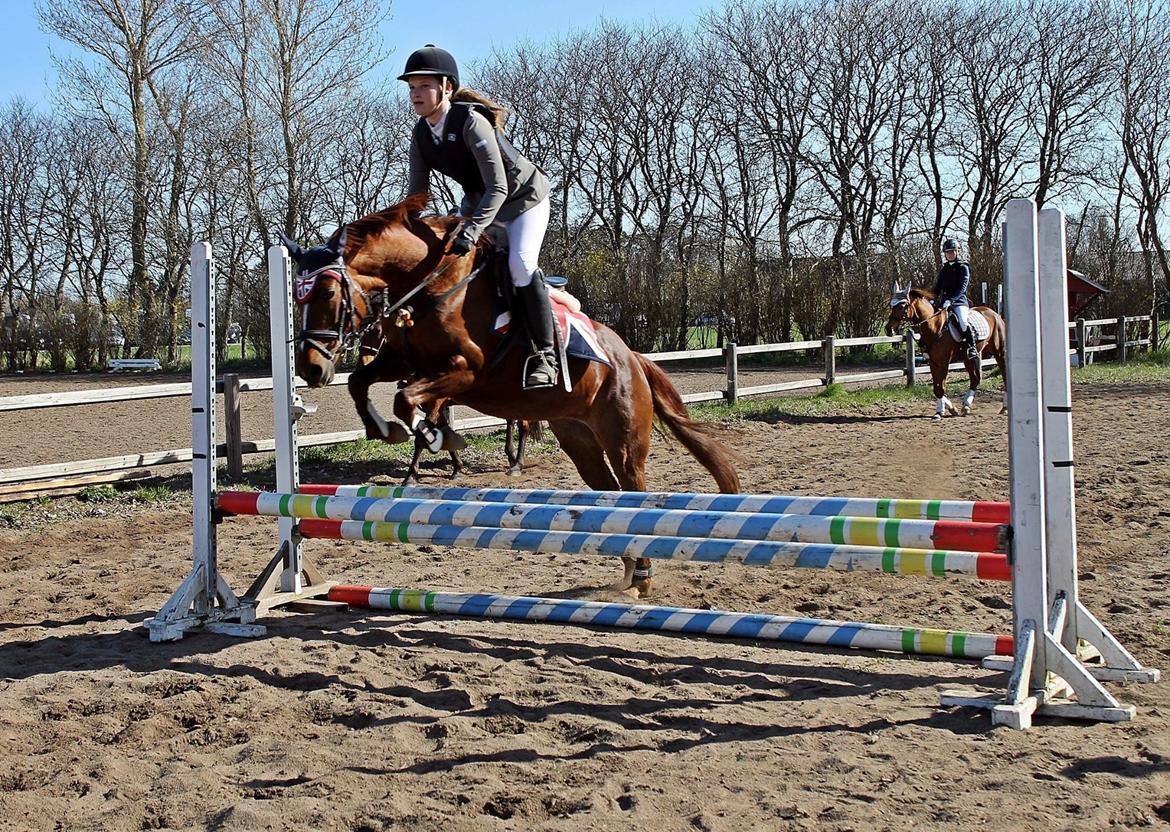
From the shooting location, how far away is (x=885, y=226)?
30.2m

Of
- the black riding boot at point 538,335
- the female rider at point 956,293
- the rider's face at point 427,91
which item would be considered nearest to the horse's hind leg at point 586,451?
the black riding boot at point 538,335

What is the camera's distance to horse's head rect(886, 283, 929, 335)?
14539 mm

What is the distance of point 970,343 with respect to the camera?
15.5 m

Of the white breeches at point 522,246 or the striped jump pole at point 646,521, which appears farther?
the white breeches at point 522,246

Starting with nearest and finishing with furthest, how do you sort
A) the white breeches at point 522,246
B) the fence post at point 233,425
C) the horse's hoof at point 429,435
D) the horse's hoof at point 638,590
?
the horse's hoof at point 429,435
the white breeches at point 522,246
the horse's hoof at point 638,590
the fence post at point 233,425

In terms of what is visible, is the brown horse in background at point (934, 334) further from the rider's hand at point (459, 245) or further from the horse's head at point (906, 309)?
the rider's hand at point (459, 245)

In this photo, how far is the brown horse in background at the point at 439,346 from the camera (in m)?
4.59

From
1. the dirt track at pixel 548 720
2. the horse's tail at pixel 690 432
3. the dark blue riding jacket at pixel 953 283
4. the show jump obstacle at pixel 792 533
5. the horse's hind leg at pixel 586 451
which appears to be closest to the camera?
the dirt track at pixel 548 720

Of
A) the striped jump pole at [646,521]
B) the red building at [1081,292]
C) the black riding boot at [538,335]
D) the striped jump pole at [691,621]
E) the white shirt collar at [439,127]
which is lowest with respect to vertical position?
the striped jump pole at [691,621]

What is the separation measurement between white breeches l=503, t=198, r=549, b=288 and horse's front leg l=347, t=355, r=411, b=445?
75cm

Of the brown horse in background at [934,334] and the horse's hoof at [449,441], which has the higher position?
the brown horse in background at [934,334]

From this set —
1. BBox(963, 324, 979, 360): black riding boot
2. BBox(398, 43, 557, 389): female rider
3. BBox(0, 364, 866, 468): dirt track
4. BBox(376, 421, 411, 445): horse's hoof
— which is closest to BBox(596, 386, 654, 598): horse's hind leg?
BBox(398, 43, 557, 389): female rider

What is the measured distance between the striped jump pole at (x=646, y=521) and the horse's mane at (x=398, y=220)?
1.21m

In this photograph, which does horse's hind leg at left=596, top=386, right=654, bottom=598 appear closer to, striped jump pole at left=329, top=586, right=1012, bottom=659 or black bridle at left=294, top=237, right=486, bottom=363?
striped jump pole at left=329, top=586, right=1012, bottom=659
